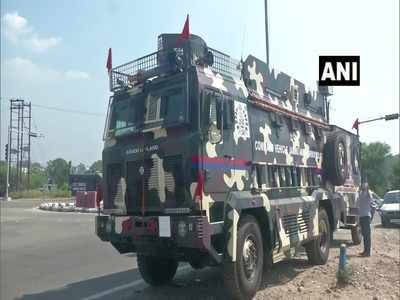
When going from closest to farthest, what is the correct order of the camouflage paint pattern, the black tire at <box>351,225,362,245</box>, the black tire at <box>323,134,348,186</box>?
the camouflage paint pattern → the black tire at <box>323,134,348,186</box> → the black tire at <box>351,225,362,245</box>

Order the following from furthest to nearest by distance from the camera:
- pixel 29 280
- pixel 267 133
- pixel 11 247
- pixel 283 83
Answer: pixel 11 247
pixel 283 83
pixel 29 280
pixel 267 133

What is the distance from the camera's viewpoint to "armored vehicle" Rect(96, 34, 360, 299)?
22.3 ft

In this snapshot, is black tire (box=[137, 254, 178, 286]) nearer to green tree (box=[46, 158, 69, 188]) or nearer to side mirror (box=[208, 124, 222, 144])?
side mirror (box=[208, 124, 222, 144])

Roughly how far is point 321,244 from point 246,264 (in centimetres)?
367

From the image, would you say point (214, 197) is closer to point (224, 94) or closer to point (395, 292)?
point (224, 94)

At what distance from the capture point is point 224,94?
7359 mm

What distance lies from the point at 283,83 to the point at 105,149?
3.76m

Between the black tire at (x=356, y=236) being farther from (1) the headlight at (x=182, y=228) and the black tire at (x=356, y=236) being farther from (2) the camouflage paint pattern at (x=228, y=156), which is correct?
(1) the headlight at (x=182, y=228)

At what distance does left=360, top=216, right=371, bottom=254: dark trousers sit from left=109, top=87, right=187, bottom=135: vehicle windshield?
253 inches

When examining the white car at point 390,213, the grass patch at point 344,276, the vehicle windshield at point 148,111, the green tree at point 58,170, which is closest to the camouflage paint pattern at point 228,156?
the vehicle windshield at point 148,111

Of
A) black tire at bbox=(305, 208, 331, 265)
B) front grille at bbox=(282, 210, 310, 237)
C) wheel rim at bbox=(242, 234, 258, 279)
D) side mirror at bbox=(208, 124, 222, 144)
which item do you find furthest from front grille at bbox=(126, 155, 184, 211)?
black tire at bbox=(305, 208, 331, 265)

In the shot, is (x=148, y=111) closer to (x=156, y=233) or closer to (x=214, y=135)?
(x=214, y=135)

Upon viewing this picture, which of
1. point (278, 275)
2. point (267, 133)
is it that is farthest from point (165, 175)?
point (278, 275)

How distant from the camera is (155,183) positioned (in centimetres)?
721
